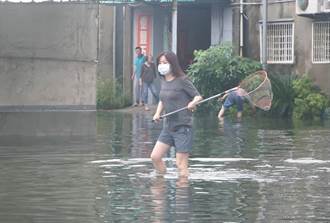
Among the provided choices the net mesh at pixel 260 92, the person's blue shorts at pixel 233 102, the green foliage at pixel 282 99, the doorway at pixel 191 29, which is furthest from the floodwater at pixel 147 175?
the doorway at pixel 191 29

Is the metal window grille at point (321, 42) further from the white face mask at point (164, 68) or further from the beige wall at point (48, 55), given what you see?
the white face mask at point (164, 68)

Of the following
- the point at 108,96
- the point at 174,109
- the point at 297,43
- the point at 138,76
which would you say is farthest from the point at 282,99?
the point at 174,109

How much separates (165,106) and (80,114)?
255 inches

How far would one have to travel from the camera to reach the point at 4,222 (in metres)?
9.96

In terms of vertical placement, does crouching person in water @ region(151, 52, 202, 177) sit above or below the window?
below

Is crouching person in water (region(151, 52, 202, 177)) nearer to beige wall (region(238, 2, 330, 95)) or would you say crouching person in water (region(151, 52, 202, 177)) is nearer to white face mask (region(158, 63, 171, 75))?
white face mask (region(158, 63, 171, 75))

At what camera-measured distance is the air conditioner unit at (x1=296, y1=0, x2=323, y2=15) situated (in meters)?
27.8

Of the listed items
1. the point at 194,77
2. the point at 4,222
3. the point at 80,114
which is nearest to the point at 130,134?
the point at 80,114

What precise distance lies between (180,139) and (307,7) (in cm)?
1549

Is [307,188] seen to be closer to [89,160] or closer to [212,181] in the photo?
[212,181]

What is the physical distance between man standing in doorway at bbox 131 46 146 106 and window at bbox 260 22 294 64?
384 cm

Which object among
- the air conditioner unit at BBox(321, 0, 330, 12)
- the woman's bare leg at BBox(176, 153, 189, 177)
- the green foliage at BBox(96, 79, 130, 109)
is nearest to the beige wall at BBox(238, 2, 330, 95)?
the air conditioner unit at BBox(321, 0, 330, 12)

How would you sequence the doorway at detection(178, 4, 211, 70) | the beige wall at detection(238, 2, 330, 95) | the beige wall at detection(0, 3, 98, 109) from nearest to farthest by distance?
the beige wall at detection(0, 3, 98, 109) < the beige wall at detection(238, 2, 330, 95) < the doorway at detection(178, 4, 211, 70)

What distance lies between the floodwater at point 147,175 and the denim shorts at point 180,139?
0.40 metres
